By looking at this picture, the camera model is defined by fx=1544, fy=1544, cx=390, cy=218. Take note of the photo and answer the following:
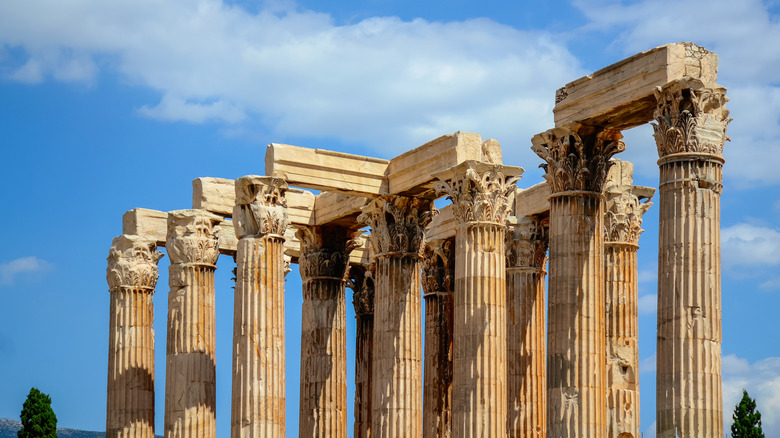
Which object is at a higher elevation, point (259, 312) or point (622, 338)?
point (259, 312)

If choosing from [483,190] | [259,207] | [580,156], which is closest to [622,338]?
[483,190]

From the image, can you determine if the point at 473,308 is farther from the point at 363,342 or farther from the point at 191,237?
the point at 363,342

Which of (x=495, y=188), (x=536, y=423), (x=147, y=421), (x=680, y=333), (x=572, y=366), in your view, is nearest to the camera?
(x=680, y=333)

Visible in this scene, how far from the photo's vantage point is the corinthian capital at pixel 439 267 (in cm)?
6294

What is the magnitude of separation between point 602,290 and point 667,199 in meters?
5.55

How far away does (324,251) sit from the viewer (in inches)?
2436

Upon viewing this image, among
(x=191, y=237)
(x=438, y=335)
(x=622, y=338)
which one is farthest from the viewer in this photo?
(x=438, y=335)

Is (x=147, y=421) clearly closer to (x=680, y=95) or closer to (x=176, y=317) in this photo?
(x=176, y=317)

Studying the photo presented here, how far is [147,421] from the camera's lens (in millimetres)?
62219

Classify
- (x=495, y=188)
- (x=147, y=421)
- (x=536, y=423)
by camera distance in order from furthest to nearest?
(x=147, y=421), (x=536, y=423), (x=495, y=188)

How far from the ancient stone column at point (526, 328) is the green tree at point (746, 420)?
24.7 m

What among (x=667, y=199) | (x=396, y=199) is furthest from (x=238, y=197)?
(x=667, y=199)

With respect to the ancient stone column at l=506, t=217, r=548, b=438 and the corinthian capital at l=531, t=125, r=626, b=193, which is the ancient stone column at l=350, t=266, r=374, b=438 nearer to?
the ancient stone column at l=506, t=217, r=548, b=438

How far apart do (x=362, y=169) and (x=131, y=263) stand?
11742mm
